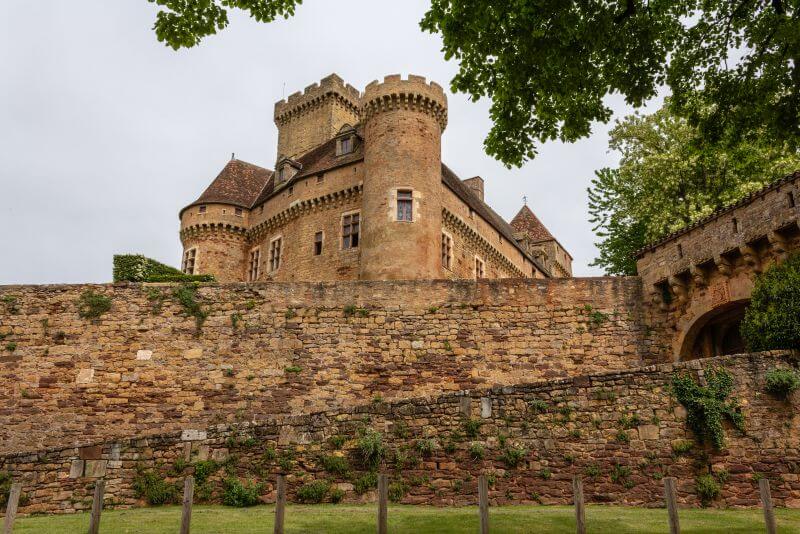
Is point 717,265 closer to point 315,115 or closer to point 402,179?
point 402,179

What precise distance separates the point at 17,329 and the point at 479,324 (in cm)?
1283

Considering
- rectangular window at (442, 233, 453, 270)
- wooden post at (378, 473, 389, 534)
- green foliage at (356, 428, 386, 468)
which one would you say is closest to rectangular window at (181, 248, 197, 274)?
rectangular window at (442, 233, 453, 270)

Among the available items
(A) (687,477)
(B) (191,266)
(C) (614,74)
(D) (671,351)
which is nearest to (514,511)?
(A) (687,477)

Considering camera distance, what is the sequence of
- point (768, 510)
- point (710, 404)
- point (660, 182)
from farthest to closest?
point (660, 182)
point (710, 404)
point (768, 510)

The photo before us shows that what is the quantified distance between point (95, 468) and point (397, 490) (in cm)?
519

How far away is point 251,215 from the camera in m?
35.9

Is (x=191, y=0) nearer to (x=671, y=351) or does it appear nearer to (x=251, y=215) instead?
(x=671, y=351)

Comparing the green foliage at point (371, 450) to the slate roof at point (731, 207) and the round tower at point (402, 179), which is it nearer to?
the slate roof at point (731, 207)

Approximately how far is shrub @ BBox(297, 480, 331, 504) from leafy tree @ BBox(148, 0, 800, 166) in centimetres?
641

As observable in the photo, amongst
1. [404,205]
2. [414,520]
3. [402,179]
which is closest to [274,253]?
[404,205]

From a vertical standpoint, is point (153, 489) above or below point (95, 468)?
below

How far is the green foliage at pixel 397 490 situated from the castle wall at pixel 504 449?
4 cm

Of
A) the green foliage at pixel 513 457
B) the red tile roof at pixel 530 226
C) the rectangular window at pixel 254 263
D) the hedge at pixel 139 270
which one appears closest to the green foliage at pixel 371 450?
the green foliage at pixel 513 457

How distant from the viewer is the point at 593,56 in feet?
35.9
